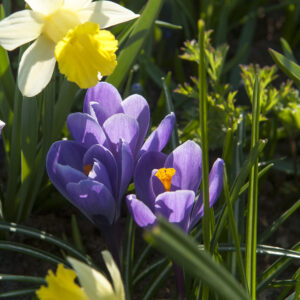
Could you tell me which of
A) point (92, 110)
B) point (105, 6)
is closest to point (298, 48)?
point (105, 6)

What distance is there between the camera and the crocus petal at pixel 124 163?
3.27 feet

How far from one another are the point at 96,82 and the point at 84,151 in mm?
154

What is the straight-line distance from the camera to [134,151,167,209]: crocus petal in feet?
3.36

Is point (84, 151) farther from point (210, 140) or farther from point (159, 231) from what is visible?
point (210, 140)

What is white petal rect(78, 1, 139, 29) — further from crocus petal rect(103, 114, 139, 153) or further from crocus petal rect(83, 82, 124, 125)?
crocus petal rect(103, 114, 139, 153)

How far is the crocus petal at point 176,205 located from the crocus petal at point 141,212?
0.07 ft

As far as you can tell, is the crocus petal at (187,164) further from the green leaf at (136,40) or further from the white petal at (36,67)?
the green leaf at (136,40)

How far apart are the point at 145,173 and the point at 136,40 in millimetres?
486

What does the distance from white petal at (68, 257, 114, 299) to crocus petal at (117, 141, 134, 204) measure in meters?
0.25

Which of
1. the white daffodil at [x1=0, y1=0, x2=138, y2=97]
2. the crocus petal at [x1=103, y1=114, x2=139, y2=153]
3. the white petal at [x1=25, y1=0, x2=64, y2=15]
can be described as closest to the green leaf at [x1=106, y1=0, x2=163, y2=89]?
the white daffodil at [x1=0, y1=0, x2=138, y2=97]

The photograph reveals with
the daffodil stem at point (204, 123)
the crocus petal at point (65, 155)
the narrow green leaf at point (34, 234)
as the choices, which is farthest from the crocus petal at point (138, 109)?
the narrow green leaf at point (34, 234)

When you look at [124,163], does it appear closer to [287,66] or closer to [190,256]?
[190,256]

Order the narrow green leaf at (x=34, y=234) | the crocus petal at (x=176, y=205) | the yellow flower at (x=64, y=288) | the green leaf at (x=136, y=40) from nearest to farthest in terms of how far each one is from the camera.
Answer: the yellow flower at (x=64, y=288) → the crocus petal at (x=176, y=205) → the narrow green leaf at (x=34, y=234) → the green leaf at (x=136, y=40)

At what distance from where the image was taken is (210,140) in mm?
1663
